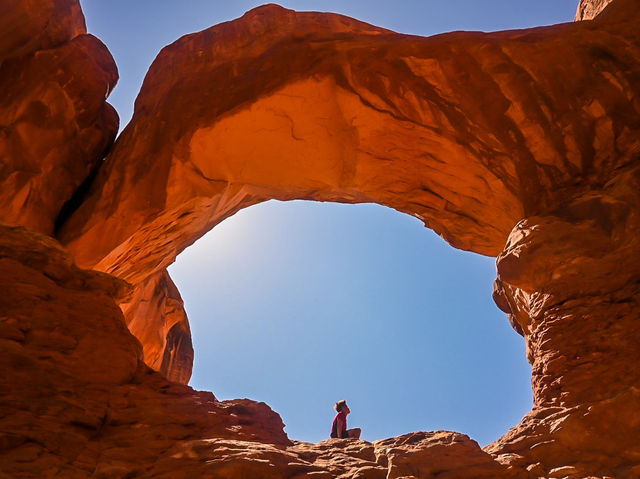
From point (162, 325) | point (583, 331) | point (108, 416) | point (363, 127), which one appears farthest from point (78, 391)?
point (162, 325)

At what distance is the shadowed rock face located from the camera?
17.4 ft

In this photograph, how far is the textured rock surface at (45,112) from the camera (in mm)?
12242

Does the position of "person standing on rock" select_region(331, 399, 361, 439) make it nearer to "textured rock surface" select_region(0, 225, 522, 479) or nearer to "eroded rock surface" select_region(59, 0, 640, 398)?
"textured rock surface" select_region(0, 225, 522, 479)

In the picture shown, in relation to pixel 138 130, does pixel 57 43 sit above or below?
above

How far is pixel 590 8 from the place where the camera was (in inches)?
539

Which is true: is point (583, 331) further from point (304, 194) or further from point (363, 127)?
point (304, 194)

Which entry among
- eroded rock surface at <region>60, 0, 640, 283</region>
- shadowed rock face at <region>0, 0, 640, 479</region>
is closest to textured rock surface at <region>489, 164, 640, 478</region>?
shadowed rock face at <region>0, 0, 640, 479</region>

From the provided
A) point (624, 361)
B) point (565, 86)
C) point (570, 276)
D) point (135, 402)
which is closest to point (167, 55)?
point (565, 86)

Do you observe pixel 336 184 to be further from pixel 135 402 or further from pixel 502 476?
pixel 502 476

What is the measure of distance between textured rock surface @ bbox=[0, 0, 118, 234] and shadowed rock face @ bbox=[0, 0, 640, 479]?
57mm

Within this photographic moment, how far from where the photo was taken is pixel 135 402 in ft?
20.5

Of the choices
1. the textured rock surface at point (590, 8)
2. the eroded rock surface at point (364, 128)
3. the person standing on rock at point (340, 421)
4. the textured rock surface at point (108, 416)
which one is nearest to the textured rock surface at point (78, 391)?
the textured rock surface at point (108, 416)

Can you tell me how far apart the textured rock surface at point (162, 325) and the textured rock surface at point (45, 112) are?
4.63m

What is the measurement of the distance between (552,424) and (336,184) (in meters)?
8.99
